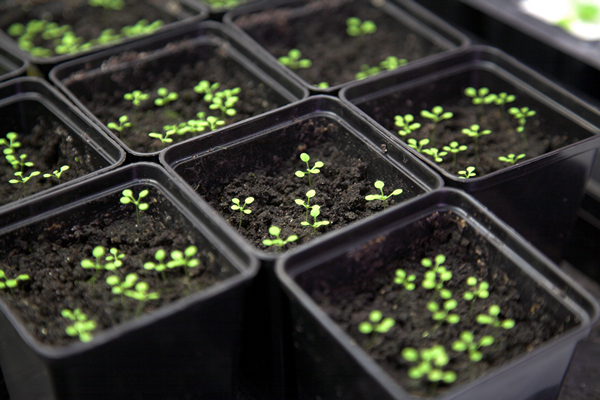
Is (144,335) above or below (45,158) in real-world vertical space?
below

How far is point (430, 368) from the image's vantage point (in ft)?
4.09

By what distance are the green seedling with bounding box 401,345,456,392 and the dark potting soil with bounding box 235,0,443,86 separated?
1.38 meters

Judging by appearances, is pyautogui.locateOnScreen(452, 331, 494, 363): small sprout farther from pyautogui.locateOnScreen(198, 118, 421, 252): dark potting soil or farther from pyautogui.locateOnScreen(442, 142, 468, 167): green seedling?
pyautogui.locateOnScreen(442, 142, 468, 167): green seedling

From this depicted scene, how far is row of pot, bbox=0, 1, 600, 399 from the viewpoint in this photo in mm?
1270

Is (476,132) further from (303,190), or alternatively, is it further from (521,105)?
(303,190)

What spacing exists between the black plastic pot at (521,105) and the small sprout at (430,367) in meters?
0.54

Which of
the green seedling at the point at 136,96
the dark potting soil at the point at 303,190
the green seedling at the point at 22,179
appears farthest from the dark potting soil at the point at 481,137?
the green seedling at the point at 22,179

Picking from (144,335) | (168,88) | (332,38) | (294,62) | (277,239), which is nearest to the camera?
(144,335)

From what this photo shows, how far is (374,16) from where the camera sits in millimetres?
2705

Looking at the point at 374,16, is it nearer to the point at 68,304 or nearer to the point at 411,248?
the point at 411,248

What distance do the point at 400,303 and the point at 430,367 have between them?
0.69 ft

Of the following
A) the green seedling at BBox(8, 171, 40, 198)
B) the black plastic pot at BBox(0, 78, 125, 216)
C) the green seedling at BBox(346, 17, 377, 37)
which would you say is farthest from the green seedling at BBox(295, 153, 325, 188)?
the green seedling at BBox(346, 17, 377, 37)

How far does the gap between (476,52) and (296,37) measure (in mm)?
813

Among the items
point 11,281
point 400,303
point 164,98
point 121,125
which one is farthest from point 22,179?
point 400,303
